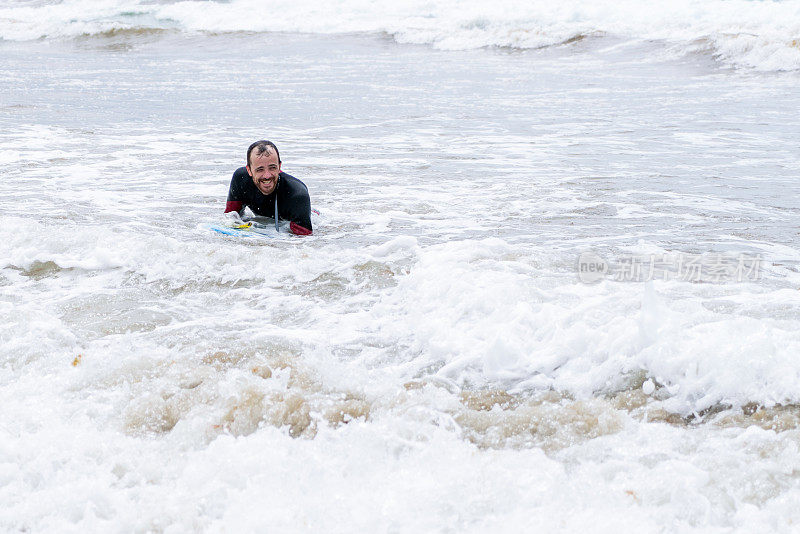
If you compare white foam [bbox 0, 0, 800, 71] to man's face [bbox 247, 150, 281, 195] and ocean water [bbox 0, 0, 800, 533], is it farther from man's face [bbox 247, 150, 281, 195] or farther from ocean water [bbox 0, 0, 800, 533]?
man's face [bbox 247, 150, 281, 195]

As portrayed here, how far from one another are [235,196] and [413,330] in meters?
3.53

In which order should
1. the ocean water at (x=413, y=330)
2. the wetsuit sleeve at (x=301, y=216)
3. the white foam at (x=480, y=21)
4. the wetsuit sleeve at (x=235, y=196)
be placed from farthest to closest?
1. the white foam at (x=480, y=21)
2. the wetsuit sleeve at (x=235, y=196)
3. the wetsuit sleeve at (x=301, y=216)
4. the ocean water at (x=413, y=330)

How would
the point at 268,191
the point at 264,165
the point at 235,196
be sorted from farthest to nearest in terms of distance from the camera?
1. the point at 235,196
2. the point at 268,191
3. the point at 264,165

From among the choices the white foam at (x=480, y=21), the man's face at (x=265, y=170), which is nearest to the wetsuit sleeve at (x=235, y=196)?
the man's face at (x=265, y=170)

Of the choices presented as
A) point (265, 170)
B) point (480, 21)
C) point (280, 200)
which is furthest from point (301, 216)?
point (480, 21)

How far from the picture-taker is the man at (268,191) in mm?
6613

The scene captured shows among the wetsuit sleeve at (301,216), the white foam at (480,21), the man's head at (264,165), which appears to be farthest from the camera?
the white foam at (480,21)

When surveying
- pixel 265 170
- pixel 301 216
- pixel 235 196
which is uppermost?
pixel 265 170

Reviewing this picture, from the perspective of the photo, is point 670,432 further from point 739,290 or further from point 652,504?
point 739,290

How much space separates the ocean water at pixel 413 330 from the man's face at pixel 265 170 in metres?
0.55

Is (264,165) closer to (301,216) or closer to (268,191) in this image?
(268,191)

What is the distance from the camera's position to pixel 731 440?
2.84m

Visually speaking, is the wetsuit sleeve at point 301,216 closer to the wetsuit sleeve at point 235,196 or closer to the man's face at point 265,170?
the man's face at point 265,170

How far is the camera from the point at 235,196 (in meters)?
7.15
